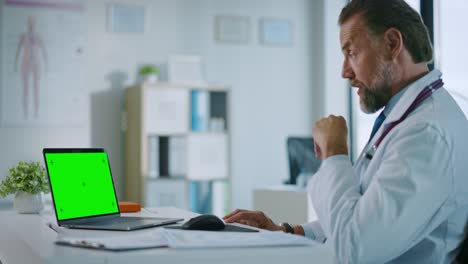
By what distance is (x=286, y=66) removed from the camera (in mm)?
6004

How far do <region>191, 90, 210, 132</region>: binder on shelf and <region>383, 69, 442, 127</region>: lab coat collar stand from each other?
3566 mm

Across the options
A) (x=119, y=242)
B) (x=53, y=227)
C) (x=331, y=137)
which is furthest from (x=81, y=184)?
(x=331, y=137)

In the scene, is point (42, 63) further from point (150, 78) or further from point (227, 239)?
point (227, 239)

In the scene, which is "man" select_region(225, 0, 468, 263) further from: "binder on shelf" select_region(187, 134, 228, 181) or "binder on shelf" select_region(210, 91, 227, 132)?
"binder on shelf" select_region(210, 91, 227, 132)

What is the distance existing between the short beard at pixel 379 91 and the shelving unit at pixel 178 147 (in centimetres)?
329

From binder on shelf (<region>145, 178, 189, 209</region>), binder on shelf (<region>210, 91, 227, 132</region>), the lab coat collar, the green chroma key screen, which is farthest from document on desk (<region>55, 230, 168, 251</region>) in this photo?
binder on shelf (<region>210, 91, 227, 132</region>)

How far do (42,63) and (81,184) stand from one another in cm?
357

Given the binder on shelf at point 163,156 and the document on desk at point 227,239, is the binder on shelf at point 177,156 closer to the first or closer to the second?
the binder on shelf at point 163,156

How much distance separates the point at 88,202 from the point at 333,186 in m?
0.68

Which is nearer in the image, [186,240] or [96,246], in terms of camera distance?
[96,246]

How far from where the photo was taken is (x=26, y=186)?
2.21 m

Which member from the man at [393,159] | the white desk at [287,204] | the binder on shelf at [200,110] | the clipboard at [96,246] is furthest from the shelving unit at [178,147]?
the clipboard at [96,246]

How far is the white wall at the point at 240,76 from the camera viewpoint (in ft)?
17.4

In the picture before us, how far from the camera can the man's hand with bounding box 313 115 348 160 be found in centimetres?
173
